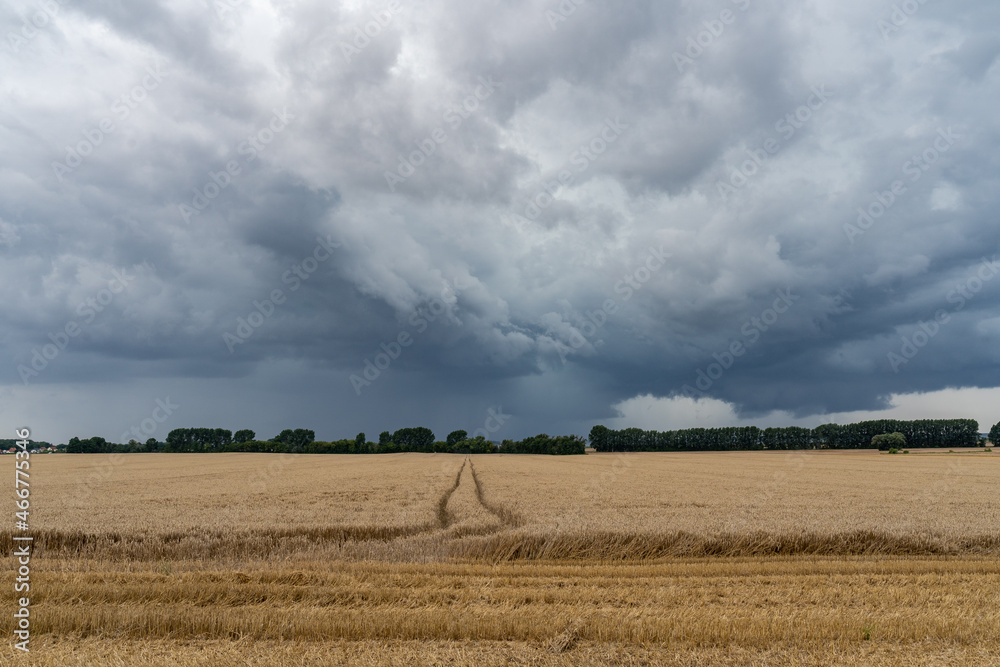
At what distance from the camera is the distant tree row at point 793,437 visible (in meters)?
129

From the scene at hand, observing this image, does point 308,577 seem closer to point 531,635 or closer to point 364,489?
point 531,635

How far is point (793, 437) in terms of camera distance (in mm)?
138875

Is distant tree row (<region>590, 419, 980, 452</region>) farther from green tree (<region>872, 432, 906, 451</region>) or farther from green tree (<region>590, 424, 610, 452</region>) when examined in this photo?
green tree (<region>872, 432, 906, 451</region>)

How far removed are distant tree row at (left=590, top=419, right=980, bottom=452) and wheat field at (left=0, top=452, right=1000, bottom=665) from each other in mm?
133006

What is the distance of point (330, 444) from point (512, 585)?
148 metres

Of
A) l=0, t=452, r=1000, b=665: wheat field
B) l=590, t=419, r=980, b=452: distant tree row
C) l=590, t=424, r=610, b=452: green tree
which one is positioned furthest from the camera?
l=590, t=424, r=610, b=452: green tree

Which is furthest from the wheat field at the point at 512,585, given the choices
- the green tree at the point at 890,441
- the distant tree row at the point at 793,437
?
Result: the distant tree row at the point at 793,437

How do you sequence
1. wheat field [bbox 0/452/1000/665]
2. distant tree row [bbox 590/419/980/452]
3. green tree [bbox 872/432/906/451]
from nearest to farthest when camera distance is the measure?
wheat field [bbox 0/452/1000/665] < green tree [bbox 872/432/906/451] < distant tree row [bbox 590/419/980/452]

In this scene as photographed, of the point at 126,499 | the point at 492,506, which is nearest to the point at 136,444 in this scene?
the point at 126,499

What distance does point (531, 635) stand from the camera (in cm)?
695

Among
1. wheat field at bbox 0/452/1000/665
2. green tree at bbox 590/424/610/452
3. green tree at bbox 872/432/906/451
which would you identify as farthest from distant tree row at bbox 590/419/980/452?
wheat field at bbox 0/452/1000/665

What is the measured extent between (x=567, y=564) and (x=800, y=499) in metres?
15.6

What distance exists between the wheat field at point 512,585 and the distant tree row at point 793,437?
133 meters

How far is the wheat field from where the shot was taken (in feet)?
21.6
